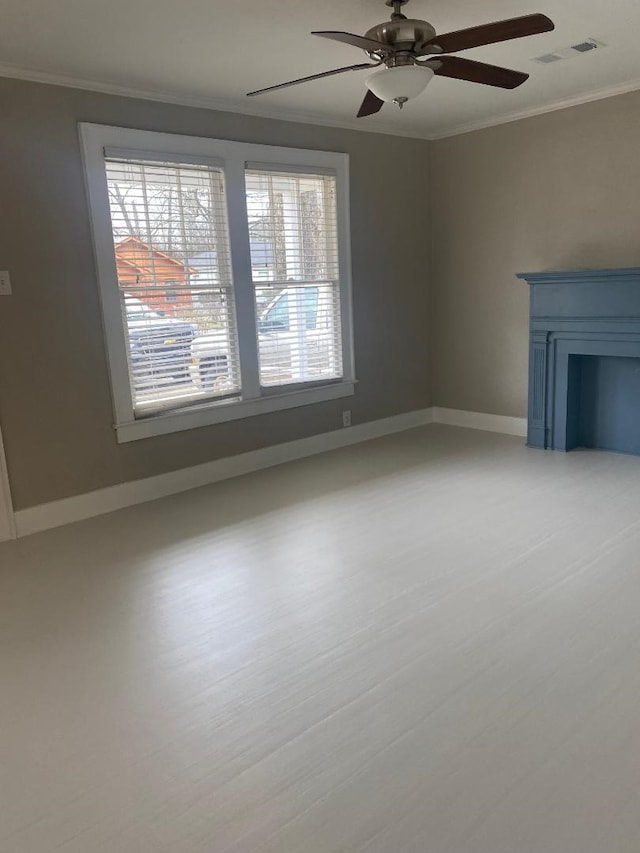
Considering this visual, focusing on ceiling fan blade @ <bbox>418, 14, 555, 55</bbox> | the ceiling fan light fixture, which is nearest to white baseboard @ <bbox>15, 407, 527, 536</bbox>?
the ceiling fan light fixture

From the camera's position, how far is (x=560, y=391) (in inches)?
186

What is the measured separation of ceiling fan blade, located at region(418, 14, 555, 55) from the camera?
7.48ft

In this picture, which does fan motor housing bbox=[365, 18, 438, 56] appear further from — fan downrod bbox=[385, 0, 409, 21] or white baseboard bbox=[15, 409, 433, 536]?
white baseboard bbox=[15, 409, 433, 536]

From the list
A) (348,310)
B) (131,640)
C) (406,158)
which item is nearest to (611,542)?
(131,640)

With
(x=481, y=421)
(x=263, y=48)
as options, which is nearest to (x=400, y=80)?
(x=263, y=48)

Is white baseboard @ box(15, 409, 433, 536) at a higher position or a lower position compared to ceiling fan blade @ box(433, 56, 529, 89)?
lower

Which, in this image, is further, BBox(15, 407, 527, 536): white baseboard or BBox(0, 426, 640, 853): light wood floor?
BBox(15, 407, 527, 536): white baseboard

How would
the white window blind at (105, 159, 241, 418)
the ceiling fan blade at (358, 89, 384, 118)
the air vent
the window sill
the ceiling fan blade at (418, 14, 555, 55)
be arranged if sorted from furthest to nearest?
the window sill → the white window blind at (105, 159, 241, 418) → the air vent → the ceiling fan blade at (358, 89, 384, 118) → the ceiling fan blade at (418, 14, 555, 55)

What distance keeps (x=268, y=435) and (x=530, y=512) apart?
1.98 metres

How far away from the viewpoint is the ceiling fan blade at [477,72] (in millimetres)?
2679

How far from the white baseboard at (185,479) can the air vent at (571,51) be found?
2.88 metres

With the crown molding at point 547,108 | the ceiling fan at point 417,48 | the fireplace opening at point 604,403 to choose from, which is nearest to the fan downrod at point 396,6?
the ceiling fan at point 417,48

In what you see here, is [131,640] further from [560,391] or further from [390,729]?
[560,391]

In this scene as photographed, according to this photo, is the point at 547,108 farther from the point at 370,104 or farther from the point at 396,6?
the point at 396,6
